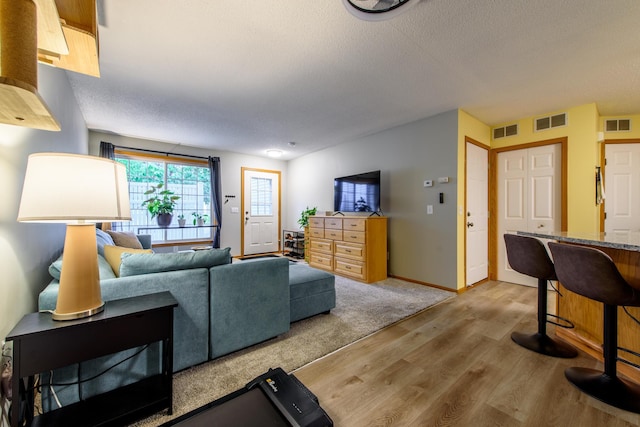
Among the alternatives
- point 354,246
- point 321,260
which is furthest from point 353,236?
point 321,260

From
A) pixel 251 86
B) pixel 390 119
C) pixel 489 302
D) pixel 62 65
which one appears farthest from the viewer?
pixel 390 119

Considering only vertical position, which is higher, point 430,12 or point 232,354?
point 430,12

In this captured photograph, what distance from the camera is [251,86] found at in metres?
2.78

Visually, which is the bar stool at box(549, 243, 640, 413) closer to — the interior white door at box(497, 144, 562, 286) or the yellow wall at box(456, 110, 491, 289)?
the yellow wall at box(456, 110, 491, 289)

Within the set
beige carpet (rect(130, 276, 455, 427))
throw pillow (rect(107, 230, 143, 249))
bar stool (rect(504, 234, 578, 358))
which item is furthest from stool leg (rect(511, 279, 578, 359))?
→ throw pillow (rect(107, 230, 143, 249))

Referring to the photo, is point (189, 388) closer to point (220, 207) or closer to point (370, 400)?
point (370, 400)

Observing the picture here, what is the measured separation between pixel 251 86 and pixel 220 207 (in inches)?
131

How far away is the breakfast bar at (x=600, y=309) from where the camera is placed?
160cm

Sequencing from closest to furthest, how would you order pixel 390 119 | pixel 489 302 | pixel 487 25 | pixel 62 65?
pixel 62 65
pixel 487 25
pixel 489 302
pixel 390 119

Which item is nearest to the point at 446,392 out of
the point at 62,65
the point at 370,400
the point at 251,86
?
the point at 370,400

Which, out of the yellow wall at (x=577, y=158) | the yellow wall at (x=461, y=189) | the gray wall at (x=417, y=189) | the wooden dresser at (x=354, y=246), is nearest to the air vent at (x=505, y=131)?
the yellow wall at (x=577, y=158)

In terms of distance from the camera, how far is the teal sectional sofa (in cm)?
136

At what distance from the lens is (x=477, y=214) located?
3828mm

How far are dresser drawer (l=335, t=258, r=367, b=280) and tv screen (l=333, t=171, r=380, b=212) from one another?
→ 96 centimetres
